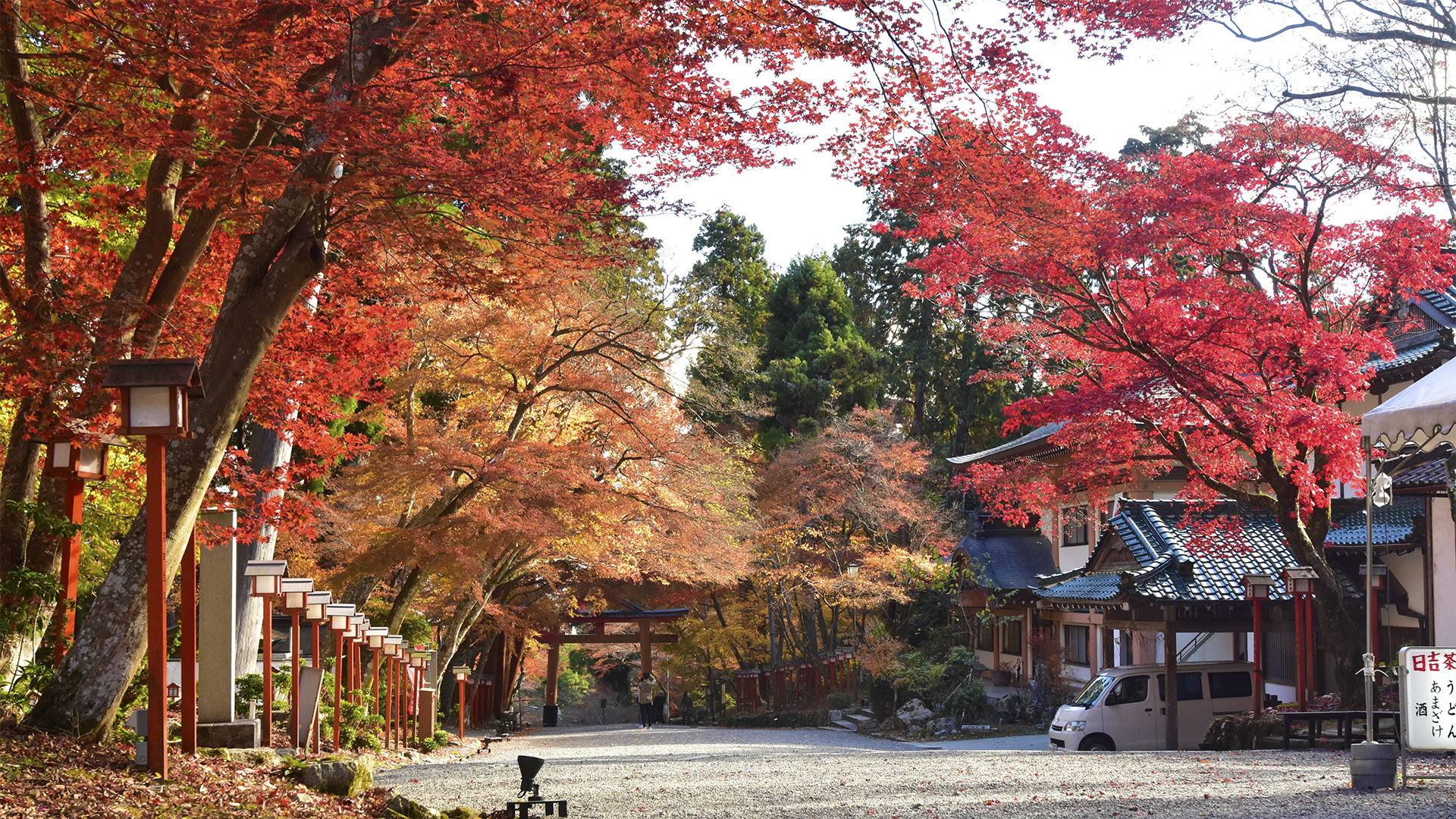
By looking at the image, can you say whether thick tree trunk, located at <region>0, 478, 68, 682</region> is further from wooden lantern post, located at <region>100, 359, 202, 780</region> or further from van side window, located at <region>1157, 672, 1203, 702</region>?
van side window, located at <region>1157, 672, 1203, 702</region>

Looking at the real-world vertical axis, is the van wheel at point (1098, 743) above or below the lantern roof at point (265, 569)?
below

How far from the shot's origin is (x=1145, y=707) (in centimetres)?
1650

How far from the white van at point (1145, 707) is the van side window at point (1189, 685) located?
0.01 meters

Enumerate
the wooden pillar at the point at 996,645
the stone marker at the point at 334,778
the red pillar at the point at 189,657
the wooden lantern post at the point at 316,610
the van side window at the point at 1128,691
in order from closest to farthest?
the red pillar at the point at 189,657, the stone marker at the point at 334,778, the wooden lantern post at the point at 316,610, the van side window at the point at 1128,691, the wooden pillar at the point at 996,645

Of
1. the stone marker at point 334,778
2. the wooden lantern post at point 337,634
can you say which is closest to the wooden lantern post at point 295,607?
the wooden lantern post at point 337,634

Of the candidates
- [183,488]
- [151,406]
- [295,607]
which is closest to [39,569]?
[295,607]

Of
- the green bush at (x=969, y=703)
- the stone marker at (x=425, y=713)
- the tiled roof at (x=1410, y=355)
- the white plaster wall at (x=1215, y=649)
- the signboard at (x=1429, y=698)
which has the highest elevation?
the tiled roof at (x=1410, y=355)

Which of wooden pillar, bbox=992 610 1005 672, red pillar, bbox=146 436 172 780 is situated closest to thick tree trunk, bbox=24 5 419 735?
red pillar, bbox=146 436 172 780

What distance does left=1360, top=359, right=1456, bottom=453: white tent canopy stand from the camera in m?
7.70

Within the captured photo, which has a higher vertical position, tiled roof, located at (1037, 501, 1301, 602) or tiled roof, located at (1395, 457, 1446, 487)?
tiled roof, located at (1395, 457, 1446, 487)

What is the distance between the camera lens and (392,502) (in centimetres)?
1605

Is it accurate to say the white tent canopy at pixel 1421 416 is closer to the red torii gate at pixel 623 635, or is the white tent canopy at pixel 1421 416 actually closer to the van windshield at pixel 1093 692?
the van windshield at pixel 1093 692

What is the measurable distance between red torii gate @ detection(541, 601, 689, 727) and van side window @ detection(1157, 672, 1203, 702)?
14.7 meters

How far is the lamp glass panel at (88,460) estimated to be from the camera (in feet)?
28.2
